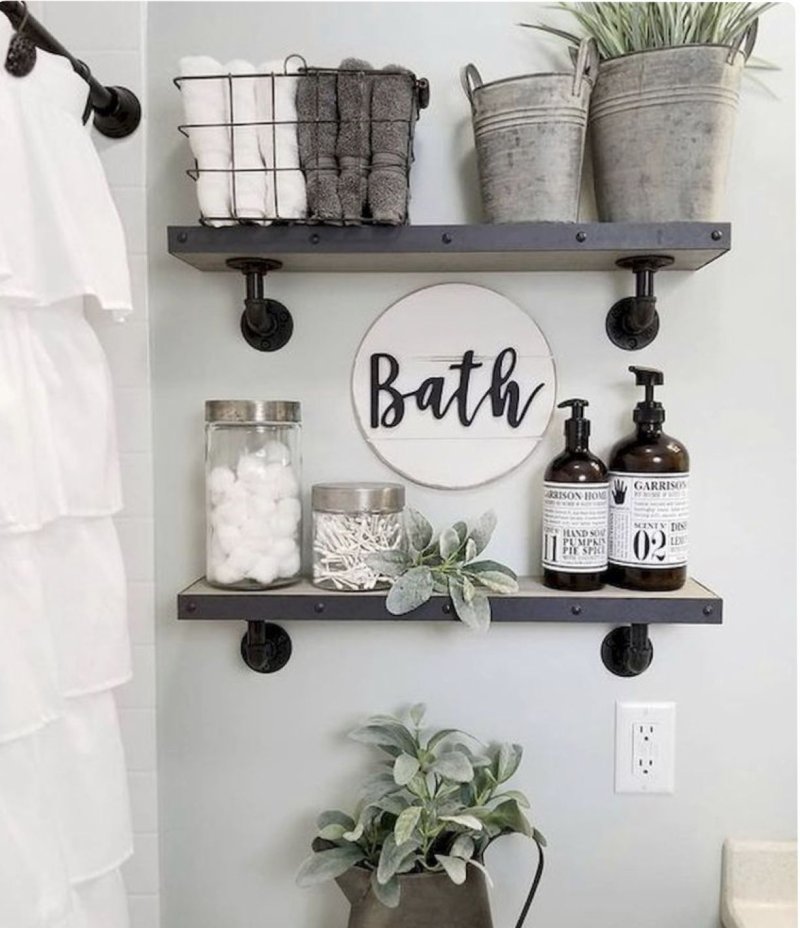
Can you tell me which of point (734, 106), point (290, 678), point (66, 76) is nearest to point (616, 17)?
point (734, 106)

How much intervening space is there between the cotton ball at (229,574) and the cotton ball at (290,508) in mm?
85

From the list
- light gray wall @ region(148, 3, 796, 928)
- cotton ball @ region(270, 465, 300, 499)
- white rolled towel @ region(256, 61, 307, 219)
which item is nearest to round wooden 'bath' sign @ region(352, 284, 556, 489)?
light gray wall @ region(148, 3, 796, 928)

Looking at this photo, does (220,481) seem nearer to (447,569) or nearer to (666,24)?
(447,569)

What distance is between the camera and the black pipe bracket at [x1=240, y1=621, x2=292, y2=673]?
115cm

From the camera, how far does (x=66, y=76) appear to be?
917 millimetres

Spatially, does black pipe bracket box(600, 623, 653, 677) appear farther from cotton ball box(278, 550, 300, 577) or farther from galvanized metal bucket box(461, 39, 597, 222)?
galvanized metal bucket box(461, 39, 597, 222)

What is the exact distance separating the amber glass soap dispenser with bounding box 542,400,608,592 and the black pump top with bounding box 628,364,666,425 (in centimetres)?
7

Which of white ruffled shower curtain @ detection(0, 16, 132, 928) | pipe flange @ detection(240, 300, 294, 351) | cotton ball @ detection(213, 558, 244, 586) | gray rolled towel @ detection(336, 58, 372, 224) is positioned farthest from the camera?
pipe flange @ detection(240, 300, 294, 351)

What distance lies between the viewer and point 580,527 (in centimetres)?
104

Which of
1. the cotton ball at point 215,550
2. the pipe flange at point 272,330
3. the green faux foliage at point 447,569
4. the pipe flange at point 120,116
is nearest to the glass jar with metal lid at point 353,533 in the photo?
the green faux foliage at point 447,569

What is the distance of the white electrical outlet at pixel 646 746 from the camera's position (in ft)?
3.81

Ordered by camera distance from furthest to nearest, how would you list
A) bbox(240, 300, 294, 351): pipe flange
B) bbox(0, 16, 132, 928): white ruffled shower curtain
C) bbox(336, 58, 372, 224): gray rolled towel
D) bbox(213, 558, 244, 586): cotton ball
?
bbox(240, 300, 294, 351): pipe flange < bbox(213, 558, 244, 586): cotton ball < bbox(336, 58, 372, 224): gray rolled towel < bbox(0, 16, 132, 928): white ruffled shower curtain

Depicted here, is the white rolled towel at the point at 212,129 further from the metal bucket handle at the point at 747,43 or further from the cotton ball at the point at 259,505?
the metal bucket handle at the point at 747,43

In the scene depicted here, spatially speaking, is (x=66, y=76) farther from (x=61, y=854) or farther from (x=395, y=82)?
(x=61, y=854)
